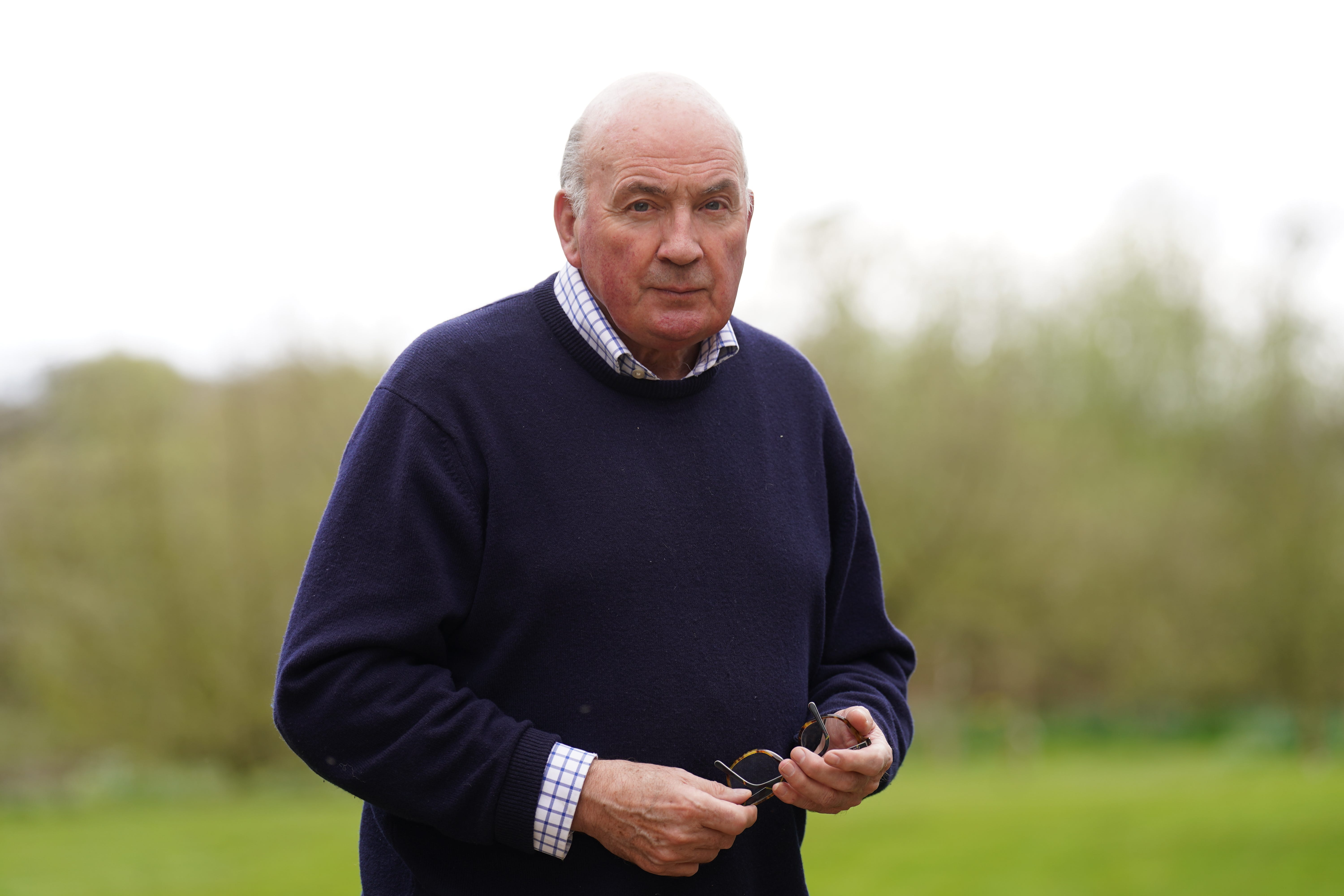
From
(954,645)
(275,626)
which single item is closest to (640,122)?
(275,626)

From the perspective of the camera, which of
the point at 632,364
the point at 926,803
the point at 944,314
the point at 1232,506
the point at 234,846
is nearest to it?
the point at 632,364

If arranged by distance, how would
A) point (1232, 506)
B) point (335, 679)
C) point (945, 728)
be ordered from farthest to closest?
point (945, 728) < point (1232, 506) < point (335, 679)

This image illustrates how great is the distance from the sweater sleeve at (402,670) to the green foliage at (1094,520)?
552 inches

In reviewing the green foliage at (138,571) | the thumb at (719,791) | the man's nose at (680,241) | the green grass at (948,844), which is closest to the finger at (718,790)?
the thumb at (719,791)

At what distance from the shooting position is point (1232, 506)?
1722 cm

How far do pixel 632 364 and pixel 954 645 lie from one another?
19.5 m

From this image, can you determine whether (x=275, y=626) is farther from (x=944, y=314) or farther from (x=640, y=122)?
(x=640, y=122)

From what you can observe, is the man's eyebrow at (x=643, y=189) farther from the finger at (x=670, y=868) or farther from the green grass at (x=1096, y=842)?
the green grass at (x=1096, y=842)

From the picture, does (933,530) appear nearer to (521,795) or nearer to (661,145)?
(661,145)

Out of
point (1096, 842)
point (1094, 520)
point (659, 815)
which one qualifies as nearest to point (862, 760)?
point (659, 815)

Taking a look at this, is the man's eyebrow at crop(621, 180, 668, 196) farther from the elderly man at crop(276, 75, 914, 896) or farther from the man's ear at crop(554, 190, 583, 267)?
the man's ear at crop(554, 190, 583, 267)

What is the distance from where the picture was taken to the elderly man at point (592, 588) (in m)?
1.67

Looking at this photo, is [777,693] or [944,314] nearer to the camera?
[777,693]

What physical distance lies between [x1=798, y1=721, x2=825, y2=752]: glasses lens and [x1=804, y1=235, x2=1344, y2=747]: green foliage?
44.8 feet
